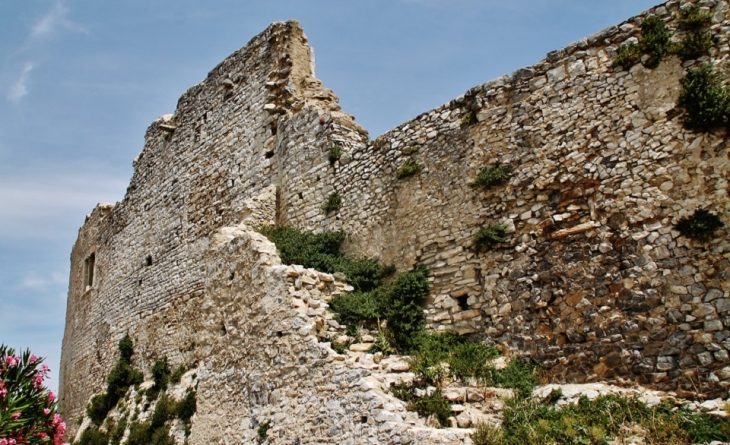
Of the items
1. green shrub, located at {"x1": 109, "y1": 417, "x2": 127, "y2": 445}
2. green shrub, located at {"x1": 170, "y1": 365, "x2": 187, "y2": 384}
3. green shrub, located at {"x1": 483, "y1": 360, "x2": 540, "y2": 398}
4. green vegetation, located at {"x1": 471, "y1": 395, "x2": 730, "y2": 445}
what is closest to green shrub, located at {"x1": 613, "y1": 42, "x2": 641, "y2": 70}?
green shrub, located at {"x1": 483, "y1": 360, "x2": 540, "y2": 398}

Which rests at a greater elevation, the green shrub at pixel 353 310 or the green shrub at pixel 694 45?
the green shrub at pixel 694 45

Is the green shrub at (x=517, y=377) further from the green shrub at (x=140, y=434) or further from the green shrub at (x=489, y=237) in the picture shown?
the green shrub at (x=140, y=434)

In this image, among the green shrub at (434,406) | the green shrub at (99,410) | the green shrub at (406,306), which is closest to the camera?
the green shrub at (434,406)

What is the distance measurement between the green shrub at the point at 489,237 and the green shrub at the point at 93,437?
1110cm

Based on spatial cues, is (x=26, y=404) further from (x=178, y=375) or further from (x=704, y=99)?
(x=704, y=99)

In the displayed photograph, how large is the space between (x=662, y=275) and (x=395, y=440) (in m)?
3.84

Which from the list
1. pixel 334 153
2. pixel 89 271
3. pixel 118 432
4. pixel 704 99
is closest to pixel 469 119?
pixel 334 153

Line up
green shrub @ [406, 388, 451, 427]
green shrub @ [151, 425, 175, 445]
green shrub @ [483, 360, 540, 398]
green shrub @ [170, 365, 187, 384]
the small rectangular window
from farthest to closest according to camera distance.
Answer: the small rectangular window → green shrub @ [170, 365, 187, 384] → green shrub @ [151, 425, 175, 445] → green shrub @ [483, 360, 540, 398] → green shrub @ [406, 388, 451, 427]

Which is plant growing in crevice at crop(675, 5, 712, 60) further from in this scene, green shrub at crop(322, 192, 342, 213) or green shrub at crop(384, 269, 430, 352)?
green shrub at crop(322, 192, 342, 213)

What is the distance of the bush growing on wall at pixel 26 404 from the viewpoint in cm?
759

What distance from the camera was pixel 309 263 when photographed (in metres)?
10.7

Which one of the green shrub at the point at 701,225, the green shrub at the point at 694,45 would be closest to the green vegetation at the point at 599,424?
the green shrub at the point at 701,225

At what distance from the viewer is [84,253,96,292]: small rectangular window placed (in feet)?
76.6

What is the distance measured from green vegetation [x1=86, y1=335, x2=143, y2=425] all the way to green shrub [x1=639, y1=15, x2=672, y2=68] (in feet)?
46.9
